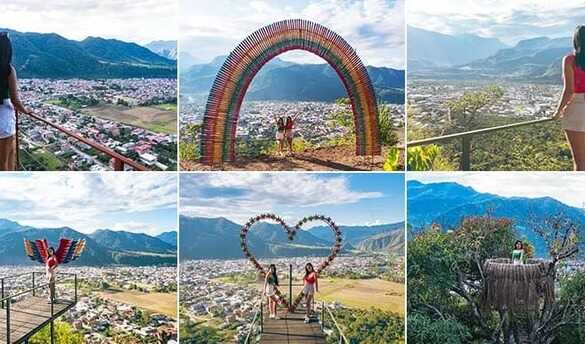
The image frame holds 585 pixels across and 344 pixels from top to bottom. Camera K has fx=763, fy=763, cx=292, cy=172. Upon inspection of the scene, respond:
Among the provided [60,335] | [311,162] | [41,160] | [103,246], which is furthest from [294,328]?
[41,160]

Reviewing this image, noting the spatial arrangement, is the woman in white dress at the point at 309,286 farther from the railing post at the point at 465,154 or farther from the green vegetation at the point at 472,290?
the railing post at the point at 465,154

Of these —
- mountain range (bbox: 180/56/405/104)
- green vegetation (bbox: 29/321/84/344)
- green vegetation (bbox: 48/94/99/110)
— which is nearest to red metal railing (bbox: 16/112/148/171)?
green vegetation (bbox: 48/94/99/110)

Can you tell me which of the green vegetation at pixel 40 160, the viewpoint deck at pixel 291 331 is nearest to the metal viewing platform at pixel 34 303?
the green vegetation at pixel 40 160

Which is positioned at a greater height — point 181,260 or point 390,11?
point 390,11

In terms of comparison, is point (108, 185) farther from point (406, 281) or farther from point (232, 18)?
point (406, 281)

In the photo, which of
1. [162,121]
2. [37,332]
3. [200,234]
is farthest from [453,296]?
[37,332]
